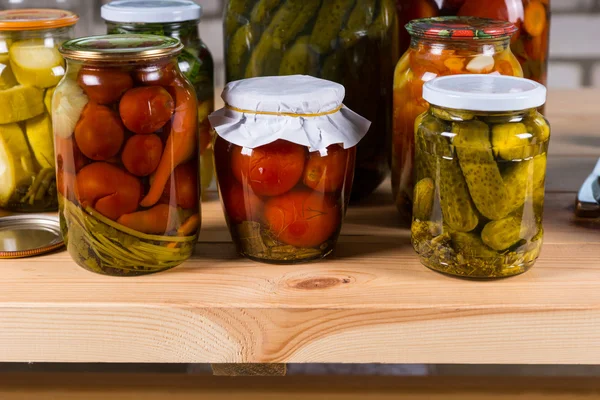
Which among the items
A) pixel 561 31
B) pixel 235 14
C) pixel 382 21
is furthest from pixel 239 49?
pixel 561 31

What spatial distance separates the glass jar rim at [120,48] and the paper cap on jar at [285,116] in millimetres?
68

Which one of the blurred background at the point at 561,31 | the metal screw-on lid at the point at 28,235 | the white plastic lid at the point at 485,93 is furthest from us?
the blurred background at the point at 561,31

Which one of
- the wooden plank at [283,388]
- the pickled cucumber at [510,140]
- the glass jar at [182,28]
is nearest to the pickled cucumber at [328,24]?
the glass jar at [182,28]

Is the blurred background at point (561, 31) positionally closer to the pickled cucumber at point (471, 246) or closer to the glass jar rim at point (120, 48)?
the glass jar rim at point (120, 48)

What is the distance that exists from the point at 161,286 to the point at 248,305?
8cm

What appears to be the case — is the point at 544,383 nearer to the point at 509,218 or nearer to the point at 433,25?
the point at 509,218

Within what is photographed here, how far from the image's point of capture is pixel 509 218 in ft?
2.12

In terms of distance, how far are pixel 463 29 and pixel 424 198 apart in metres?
0.15

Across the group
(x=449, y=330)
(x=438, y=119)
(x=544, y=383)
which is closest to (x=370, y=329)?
(x=449, y=330)

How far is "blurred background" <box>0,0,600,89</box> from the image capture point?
61.6 inches

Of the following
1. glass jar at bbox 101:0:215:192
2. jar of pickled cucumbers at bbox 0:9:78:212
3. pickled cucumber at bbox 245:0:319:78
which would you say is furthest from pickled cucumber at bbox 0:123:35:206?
pickled cucumber at bbox 245:0:319:78

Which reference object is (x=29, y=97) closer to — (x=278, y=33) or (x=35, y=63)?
(x=35, y=63)

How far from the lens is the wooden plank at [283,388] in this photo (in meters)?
0.80

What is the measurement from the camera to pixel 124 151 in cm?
64
